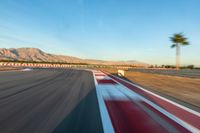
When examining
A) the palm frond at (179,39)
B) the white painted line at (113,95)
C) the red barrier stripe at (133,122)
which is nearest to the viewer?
the red barrier stripe at (133,122)

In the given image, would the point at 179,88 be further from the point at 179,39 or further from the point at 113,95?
the point at 179,39

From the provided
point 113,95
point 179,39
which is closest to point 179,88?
point 113,95

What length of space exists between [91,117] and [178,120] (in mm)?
2458

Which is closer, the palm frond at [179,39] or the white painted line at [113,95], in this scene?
the white painted line at [113,95]

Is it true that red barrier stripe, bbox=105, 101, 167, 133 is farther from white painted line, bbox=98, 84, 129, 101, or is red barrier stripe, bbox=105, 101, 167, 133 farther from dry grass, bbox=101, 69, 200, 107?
dry grass, bbox=101, 69, 200, 107

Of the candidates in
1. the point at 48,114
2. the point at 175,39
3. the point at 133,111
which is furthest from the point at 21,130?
the point at 175,39

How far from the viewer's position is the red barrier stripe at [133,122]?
519 cm

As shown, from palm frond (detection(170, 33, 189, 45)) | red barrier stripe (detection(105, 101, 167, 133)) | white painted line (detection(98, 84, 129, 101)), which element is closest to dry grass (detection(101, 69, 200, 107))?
white painted line (detection(98, 84, 129, 101))

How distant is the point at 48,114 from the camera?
6.59 m

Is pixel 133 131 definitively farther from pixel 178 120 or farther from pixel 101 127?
pixel 178 120

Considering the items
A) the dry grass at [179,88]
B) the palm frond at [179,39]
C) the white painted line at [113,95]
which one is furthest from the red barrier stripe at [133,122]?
the palm frond at [179,39]

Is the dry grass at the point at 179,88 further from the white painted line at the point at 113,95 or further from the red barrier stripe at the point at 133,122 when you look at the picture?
the red barrier stripe at the point at 133,122

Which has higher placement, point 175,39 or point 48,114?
point 175,39

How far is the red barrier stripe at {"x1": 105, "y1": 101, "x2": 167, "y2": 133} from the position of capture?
17.0 ft
